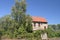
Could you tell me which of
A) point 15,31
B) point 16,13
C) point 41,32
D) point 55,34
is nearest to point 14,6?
point 16,13

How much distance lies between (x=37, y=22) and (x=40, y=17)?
2955 millimetres

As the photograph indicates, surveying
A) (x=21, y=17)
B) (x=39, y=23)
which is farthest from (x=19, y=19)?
(x=39, y=23)

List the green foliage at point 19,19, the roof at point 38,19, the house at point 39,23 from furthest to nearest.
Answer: the roof at point 38,19 → the house at point 39,23 → the green foliage at point 19,19

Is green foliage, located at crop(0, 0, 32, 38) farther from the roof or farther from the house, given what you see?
the roof

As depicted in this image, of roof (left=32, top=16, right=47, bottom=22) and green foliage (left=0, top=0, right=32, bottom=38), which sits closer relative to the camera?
green foliage (left=0, top=0, right=32, bottom=38)

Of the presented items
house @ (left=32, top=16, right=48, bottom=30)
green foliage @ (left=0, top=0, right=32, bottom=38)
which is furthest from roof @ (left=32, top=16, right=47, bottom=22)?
green foliage @ (left=0, top=0, right=32, bottom=38)

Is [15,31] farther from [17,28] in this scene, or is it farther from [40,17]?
[40,17]

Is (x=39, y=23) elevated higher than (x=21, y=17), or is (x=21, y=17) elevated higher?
(x=21, y=17)

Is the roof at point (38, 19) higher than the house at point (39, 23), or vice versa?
the roof at point (38, 19)

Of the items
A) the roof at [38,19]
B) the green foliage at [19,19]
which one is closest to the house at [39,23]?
the roof at [38,19]

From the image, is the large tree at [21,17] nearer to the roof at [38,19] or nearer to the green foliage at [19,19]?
the green foliage at [19,19]

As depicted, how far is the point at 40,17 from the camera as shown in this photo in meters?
50.4

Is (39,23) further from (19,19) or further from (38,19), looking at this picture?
(19,19)

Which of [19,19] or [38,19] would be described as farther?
[38,19]
